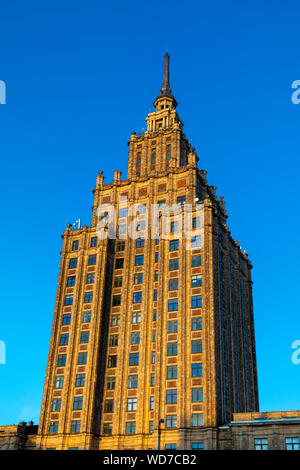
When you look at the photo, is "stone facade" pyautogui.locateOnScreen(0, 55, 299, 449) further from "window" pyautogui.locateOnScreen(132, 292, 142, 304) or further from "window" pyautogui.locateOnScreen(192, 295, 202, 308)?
"window" pyautogui.locateOnScreen(132, 292, 142, 304)

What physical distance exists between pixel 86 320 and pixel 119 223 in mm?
22004

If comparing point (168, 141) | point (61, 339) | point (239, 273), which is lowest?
point (61, 339)

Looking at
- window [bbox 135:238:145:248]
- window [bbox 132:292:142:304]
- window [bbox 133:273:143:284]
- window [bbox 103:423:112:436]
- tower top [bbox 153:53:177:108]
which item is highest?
tower top [bbox 153:53:177:108]

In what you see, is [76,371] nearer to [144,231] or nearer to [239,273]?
[144,231]

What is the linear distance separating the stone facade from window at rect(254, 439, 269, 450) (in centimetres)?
96

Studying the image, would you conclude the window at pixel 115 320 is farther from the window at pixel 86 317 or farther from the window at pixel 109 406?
the window at pixel 109 406

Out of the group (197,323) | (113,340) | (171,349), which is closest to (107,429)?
(113,340)

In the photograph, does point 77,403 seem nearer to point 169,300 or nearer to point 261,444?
point 169,300

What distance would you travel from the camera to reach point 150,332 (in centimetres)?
9169

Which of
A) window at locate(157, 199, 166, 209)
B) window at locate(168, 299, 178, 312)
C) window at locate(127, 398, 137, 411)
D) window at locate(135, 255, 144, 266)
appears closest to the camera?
window at locate(127, 398, 137, 411)

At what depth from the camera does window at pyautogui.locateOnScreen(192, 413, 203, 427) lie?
78.1 m

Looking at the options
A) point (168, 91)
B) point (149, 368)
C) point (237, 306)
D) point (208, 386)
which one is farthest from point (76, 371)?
point (168, 91)

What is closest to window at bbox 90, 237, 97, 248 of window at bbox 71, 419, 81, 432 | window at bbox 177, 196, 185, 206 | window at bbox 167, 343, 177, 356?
window at bbox 177, 196, 185, 206

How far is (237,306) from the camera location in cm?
10619
